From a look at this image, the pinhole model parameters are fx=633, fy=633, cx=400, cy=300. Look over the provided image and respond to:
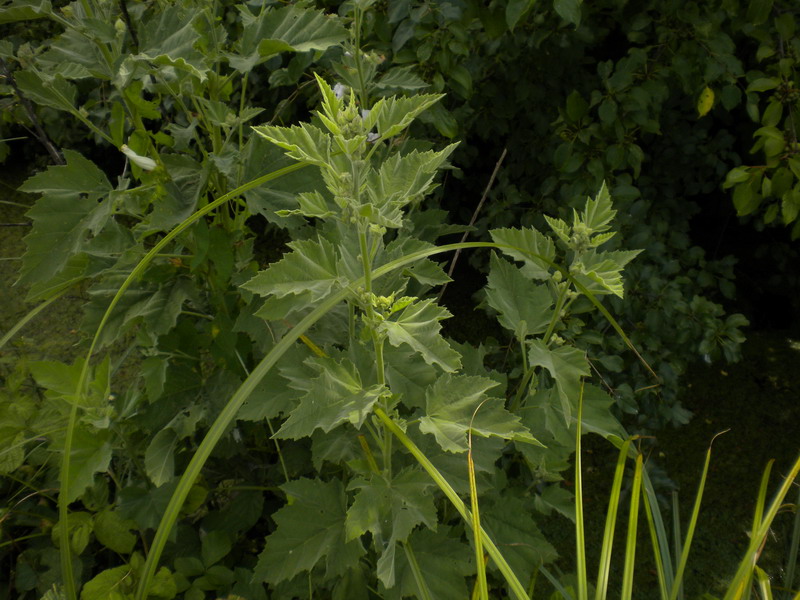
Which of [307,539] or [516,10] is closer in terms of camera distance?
[307,539]

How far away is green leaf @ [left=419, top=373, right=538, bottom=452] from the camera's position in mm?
718

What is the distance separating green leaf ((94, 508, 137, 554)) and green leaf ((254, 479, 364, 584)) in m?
0.33

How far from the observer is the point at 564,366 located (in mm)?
875

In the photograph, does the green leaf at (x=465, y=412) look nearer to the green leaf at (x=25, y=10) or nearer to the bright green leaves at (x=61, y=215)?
the bright green leaves at (x=61, y=215)

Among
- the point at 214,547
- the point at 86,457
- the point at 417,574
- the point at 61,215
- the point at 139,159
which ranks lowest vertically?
the point at 214,547

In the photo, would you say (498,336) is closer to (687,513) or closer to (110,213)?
(687,513)

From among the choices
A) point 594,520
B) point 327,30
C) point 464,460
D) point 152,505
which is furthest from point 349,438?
point 594,520

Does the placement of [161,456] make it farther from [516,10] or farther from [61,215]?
[516,10]

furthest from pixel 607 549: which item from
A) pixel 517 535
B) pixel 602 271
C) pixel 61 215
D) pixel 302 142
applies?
pixel 61 215

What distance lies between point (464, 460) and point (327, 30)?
664 mm

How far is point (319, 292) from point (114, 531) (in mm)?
681

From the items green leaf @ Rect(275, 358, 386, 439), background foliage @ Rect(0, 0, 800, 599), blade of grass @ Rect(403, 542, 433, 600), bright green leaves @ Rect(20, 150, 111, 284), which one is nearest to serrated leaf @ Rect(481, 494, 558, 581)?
background foliage @ Rect(0, 0, 800, 599)

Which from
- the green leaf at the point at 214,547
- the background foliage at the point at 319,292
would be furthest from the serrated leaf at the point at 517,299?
the green leaf at the point at 214,547

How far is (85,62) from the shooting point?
93 cm
